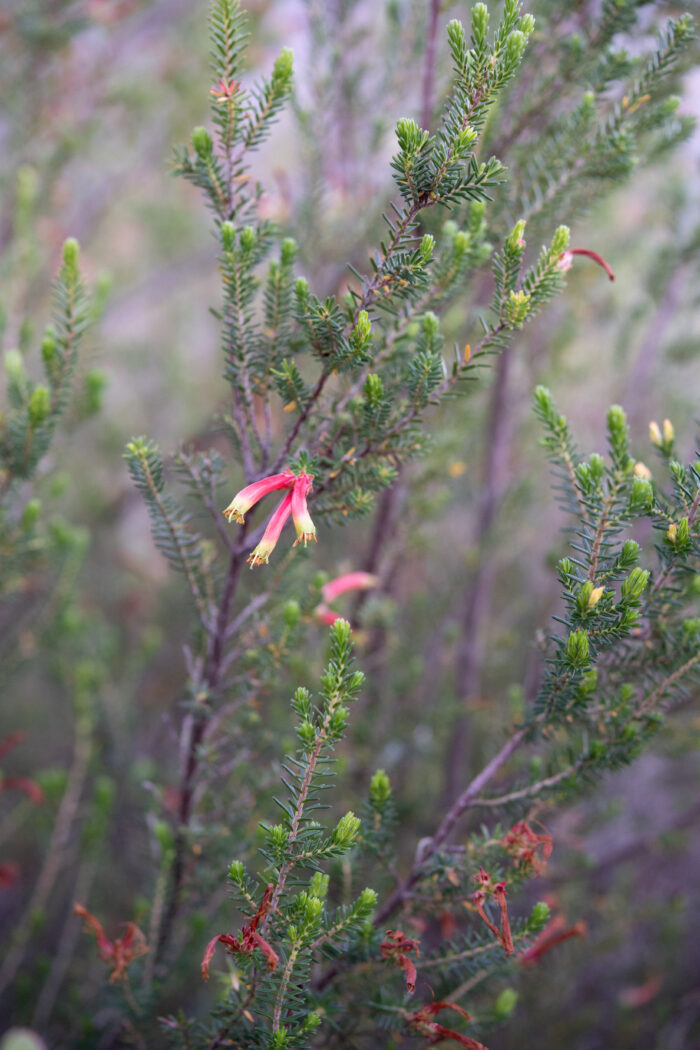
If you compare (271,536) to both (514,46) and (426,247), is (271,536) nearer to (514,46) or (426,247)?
(426,247)

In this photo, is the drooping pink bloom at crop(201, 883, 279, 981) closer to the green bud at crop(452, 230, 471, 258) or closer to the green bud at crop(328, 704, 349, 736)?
the green bud at crop(328, 704, 349, 736)

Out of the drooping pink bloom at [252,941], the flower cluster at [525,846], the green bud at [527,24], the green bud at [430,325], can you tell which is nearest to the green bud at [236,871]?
the drooping pink bloom at [252,941]

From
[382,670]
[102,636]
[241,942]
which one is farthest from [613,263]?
[241,942]

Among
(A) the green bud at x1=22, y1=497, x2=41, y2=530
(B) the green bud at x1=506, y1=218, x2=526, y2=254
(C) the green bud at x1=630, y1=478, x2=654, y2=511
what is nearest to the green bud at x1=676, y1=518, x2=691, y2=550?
(C) the green bud at x1=630, y1=478, x2=654, y2=511

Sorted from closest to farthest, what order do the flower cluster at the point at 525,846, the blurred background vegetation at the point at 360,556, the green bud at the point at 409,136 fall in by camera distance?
the green bud at the point at 409,136 → the flower cluster at the point at 525,846 → the blurred background vegetation at the point at 360,556

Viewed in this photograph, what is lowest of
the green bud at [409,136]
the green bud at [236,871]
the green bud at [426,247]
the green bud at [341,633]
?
the green bud at [236,871]

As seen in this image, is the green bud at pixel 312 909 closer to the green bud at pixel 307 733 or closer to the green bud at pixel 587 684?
the green bud at pixel 307 733
